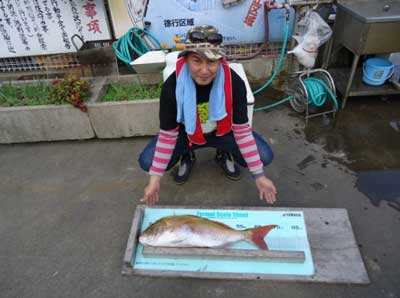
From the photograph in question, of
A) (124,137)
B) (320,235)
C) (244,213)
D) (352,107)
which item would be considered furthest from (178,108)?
(352,107)

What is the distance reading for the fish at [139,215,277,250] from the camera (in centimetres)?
226

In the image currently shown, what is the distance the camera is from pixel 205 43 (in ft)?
6.10

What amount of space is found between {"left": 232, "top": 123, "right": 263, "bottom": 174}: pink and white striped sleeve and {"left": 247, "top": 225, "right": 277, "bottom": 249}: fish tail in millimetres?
463

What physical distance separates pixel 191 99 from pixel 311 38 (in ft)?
8.73

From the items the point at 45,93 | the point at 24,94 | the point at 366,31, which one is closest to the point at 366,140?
the point at 366,31

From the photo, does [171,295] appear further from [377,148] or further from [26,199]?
[377,148]

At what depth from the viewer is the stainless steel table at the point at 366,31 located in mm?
3404

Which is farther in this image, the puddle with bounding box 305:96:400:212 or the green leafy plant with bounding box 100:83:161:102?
the green leafy plant with bounding box 100:83:161:102

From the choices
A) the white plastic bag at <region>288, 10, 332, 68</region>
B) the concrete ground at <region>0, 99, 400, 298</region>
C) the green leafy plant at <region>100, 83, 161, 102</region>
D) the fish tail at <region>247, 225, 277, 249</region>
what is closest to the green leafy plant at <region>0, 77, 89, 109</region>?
the green leafy plant at <region>100, 83, 161, 102</region>

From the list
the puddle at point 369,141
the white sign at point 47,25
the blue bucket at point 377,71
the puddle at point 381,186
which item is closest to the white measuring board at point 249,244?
the puddle at point 381,186

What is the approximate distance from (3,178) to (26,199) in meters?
0.57

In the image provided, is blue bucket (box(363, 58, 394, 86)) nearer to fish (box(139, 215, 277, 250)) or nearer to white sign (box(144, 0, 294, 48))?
white sign (box(144, 0, 294, 48))

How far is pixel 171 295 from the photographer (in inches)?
88.7

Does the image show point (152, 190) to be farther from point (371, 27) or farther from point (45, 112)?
point (371, 27)
